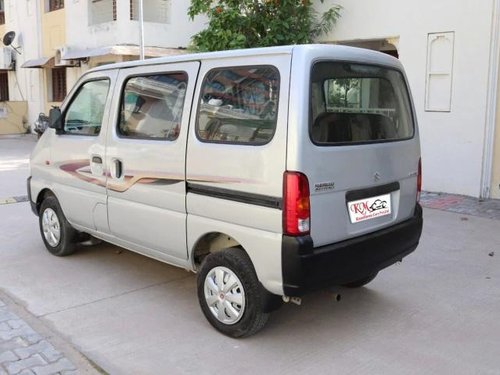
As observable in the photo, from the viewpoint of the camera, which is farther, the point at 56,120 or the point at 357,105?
the point at 56,120

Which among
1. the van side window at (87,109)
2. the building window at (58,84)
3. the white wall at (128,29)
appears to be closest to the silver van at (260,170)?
the van side window at (87,109)

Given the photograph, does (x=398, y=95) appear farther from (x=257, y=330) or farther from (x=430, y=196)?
(x=430, y=196)

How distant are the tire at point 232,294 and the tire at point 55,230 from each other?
6.98 ft

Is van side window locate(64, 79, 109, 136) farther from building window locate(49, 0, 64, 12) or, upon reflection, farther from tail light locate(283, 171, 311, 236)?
building window locate(49, 0, 64, 12)

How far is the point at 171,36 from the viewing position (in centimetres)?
1582

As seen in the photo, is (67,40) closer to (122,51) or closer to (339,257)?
(122,51)

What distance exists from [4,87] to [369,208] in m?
24.4

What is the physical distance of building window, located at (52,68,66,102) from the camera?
1975 centimetres

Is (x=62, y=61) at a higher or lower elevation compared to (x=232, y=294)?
higher

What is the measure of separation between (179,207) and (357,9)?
6810 millimetres

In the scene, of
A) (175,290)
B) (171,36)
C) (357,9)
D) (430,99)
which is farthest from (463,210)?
(171,36)

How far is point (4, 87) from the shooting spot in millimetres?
24656

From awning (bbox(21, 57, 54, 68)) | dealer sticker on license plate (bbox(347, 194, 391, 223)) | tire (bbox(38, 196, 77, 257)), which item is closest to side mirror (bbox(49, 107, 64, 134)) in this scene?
tire (bbox(38, 196, 77, 257))

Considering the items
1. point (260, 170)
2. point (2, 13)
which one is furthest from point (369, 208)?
point (2, 13)
